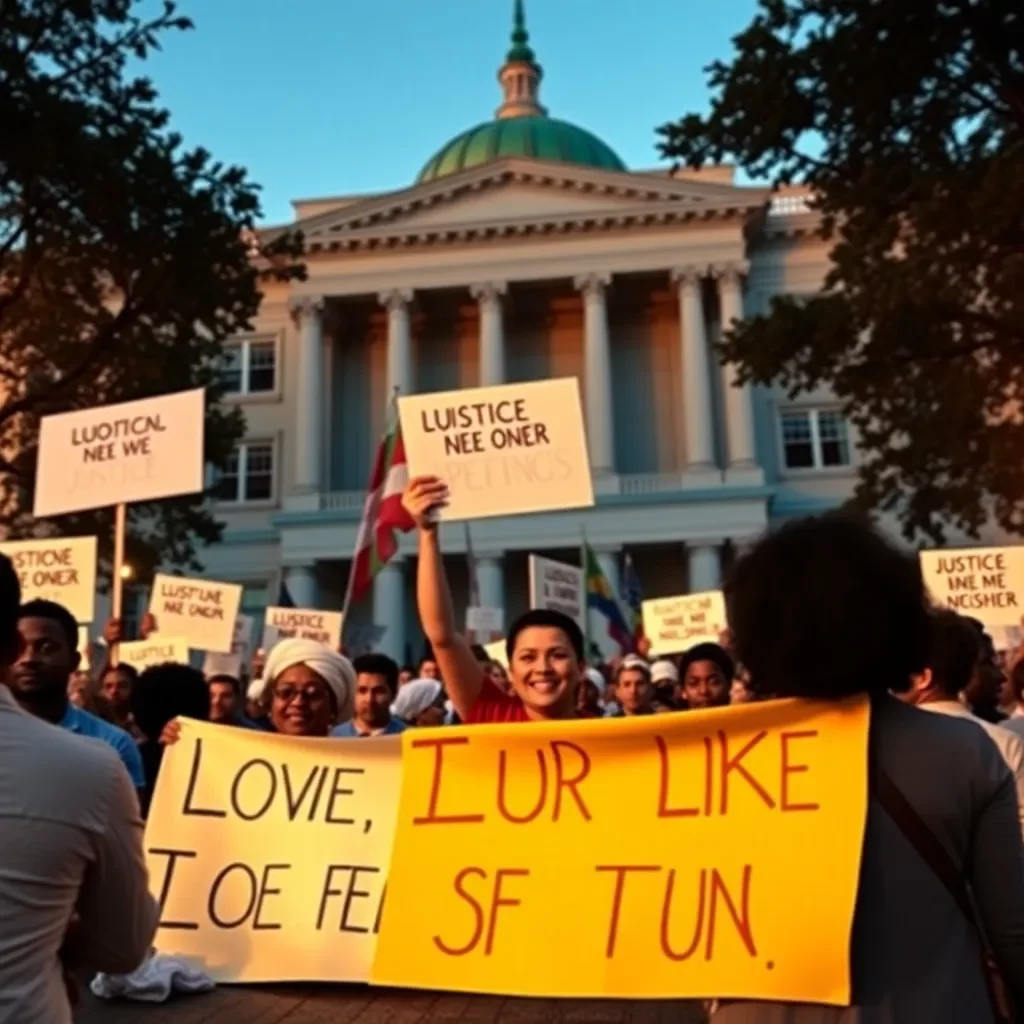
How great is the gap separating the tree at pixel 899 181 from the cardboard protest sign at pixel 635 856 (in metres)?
12.8

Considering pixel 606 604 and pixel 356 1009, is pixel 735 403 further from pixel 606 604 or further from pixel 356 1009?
pixel 356 1009

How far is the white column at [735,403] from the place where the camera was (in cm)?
3644

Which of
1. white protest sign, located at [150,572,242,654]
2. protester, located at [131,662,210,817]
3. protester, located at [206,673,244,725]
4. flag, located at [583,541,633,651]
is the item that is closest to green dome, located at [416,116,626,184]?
flag, located at [583,541,633,651]

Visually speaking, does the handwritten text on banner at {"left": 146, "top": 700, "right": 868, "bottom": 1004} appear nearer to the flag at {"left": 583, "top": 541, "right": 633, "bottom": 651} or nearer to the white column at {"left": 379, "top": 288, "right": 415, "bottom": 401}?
the flag at {"left": 583, "top": 541, "right": 633, "bottom": 651}

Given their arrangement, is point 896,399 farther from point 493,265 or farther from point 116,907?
point 493,265

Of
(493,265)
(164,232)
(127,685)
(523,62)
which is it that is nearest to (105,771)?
(127,685)

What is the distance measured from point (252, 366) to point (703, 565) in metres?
16.8

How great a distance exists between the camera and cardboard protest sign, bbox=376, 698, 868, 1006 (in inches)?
86.5

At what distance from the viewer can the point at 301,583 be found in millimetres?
37469

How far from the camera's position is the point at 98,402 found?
19.6 meters

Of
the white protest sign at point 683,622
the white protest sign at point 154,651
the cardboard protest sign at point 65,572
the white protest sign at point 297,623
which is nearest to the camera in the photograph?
the cardboard protest sign at point 65,572

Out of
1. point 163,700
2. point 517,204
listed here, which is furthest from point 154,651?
point 517,204

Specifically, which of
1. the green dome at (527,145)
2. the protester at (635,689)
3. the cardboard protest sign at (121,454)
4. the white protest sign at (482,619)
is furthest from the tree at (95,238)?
the green dome at (527,145)

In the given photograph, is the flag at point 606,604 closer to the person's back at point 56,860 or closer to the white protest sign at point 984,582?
the white protest sign at point 984,582
